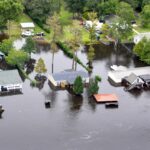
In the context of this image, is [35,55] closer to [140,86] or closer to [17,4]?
[17,4]

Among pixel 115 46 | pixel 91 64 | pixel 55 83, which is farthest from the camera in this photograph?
pixel 115 46

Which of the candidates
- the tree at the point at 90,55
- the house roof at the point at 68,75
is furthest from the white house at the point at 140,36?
the house roof at the point at 68,75

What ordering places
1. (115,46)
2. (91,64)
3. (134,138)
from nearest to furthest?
(134,138) → (91,64) → (115,46)

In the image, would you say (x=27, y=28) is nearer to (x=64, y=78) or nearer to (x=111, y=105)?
(x=64, y=78)

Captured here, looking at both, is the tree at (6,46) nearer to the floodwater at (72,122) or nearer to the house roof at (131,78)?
the floodwater at (72,122)

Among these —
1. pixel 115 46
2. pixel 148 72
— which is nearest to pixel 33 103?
pixel 148 72

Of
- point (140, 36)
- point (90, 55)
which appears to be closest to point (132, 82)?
point (90, 55)

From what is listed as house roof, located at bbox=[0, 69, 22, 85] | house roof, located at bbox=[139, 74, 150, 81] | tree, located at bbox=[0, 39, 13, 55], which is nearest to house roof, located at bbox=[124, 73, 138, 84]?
house roof, located at bbox=[139, 74, 150, 81]
